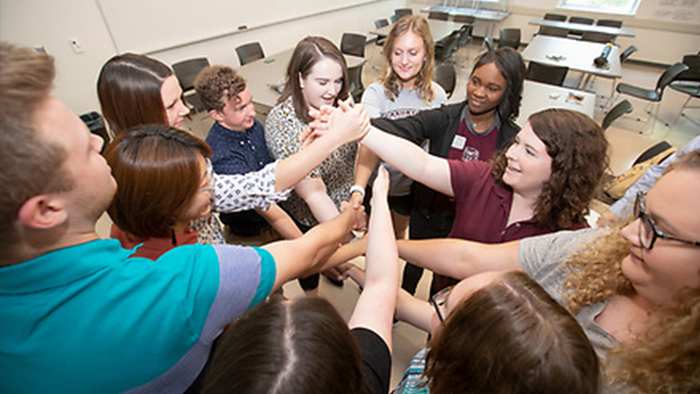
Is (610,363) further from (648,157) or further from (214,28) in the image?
(214,28)

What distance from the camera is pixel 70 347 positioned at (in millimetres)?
599

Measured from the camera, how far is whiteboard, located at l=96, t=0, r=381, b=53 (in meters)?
4.20

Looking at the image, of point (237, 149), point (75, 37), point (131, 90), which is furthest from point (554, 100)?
point (75, 37)

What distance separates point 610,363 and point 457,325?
0.43 m

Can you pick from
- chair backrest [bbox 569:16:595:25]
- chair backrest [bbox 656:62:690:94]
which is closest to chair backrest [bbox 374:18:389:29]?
chair backrest [bbox 569:16:595:25]

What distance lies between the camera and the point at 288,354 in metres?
0.54

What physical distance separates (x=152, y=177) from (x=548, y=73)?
5.47m

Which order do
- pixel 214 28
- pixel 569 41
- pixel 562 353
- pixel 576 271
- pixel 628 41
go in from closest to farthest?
pixel 562 353
pixel 576 271
pixel 214 28
pixel 569 41
pixel 628 41

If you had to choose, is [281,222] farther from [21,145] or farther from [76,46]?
[76,46]

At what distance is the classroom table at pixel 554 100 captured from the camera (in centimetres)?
346

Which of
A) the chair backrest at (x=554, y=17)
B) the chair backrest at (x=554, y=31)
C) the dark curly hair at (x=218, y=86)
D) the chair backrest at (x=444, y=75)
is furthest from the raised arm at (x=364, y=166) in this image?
the chair backrest at (x=554, y=17)

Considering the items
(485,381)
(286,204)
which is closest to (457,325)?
(485,381)

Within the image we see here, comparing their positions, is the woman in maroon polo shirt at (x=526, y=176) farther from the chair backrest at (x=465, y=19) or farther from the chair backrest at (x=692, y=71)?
the chair backrest at (x=465, y=19)

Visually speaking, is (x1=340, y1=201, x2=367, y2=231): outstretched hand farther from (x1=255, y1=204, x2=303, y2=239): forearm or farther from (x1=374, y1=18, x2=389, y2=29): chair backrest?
(x1=374, y1=18, x2=389, y2=29): chair backrest
